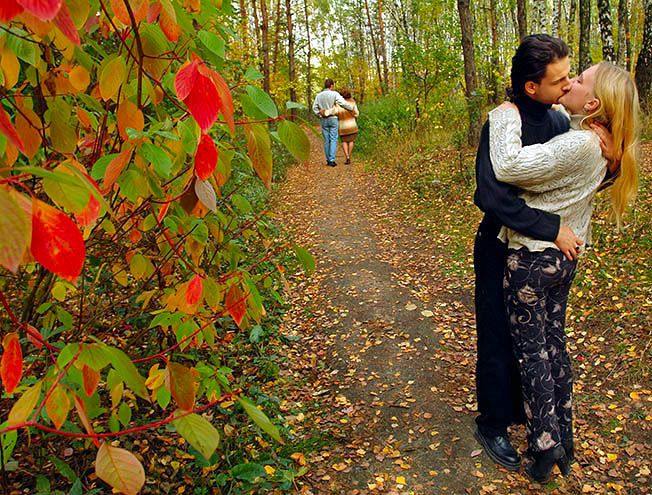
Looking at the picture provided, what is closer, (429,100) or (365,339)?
(365,339)

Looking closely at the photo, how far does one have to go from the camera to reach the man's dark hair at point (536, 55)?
229 cm

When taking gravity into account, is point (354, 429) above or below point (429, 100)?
below

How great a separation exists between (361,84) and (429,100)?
2599 centimetres

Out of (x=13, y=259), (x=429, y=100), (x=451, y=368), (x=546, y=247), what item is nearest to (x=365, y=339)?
(x=451, y=368)

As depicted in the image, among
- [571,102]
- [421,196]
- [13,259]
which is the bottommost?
[421,196]

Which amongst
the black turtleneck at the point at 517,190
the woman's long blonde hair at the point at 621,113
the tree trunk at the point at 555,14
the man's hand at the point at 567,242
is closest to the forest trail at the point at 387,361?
the man's hand at the point at 567,242

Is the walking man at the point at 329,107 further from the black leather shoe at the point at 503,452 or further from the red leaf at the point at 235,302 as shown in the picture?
the red leaf at the point at 235,302

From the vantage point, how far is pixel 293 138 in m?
1.28

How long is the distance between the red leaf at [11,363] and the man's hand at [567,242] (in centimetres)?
228

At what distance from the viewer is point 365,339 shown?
4684 mm

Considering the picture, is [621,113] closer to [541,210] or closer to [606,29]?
[541,210]

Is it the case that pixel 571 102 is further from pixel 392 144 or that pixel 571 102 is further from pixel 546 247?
pixel 392 144

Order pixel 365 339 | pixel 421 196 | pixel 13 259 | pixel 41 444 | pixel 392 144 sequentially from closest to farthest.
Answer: pixel 13 259, pixel 41 444, pixel 365 339, pixel 421 196, pixel 392 144

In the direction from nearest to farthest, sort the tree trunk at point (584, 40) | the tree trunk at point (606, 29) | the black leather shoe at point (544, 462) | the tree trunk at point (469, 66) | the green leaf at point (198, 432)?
the green leaf at point (198, 432), the black leather shoe at point (544, 462), the tree trunk at point (469, 66), the tree trunk at point (606, 29), the tree trunk at point (584, 40)
